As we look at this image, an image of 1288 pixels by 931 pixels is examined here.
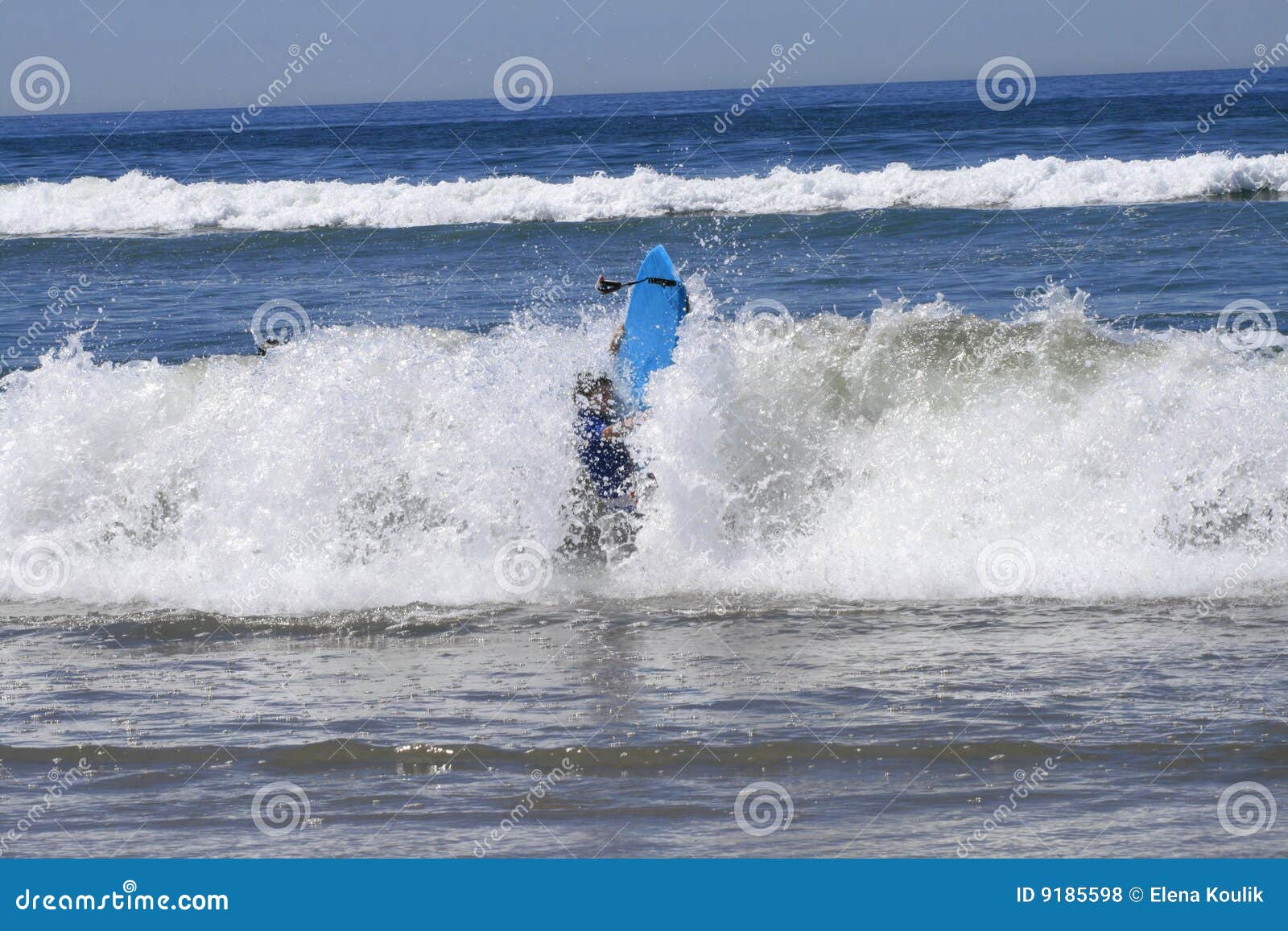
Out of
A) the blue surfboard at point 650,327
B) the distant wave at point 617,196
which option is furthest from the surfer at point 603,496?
the distant wave at point 617,196

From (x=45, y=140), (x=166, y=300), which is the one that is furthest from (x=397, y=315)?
(x=45, y=140)

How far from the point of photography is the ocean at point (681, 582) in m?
4.21

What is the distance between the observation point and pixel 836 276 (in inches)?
553

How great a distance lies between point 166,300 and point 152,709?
10770mm

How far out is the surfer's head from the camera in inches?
291

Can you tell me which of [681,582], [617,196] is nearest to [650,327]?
[681,582]

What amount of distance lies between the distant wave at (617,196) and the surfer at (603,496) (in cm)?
1325

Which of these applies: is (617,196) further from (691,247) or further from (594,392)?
(594,392)

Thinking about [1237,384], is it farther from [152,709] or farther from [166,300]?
[166,300]

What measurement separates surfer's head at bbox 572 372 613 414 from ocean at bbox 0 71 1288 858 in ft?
0.39

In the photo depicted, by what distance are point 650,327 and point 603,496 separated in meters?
1.14

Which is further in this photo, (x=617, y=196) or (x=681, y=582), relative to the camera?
(x=617, y=196)

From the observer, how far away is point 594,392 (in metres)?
7.46

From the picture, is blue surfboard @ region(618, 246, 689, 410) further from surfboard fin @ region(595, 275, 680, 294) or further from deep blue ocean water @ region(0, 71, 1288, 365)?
deep blue ocean water @ region(0, 71, 1288, 365)
